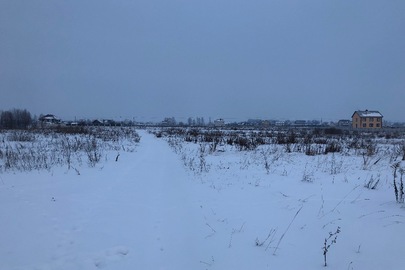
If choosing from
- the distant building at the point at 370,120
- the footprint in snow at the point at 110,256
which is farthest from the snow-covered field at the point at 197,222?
the distant building at the point at 370,120

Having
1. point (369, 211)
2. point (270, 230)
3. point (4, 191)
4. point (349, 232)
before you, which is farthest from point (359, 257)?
point (4, 191)

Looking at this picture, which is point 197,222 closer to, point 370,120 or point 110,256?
point 110,256

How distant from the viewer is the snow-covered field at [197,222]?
341 cm

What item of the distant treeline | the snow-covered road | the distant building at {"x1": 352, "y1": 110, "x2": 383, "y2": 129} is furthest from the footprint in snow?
the distant building at {"x1": 352, "y1": 110, "x2": 383, "y2": 129}

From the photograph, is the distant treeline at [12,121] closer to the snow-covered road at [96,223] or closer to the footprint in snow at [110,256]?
the snow-covered road at [96,223]

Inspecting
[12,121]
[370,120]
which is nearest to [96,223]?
[12,121]

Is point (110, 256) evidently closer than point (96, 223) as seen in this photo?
Yes

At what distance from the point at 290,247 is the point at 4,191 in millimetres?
6529

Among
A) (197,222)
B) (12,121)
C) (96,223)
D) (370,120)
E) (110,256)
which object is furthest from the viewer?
(370,120)

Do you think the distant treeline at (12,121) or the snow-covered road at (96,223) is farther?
the distant treeline at (12,121)

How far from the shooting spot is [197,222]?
467 cm

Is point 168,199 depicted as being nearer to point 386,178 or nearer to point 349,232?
point 349,232

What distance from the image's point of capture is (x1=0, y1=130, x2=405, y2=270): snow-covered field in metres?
3.41

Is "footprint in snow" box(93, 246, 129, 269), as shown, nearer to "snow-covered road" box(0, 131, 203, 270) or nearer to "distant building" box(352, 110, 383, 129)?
"snow-covered road" box(0, 131, 203, 270)
